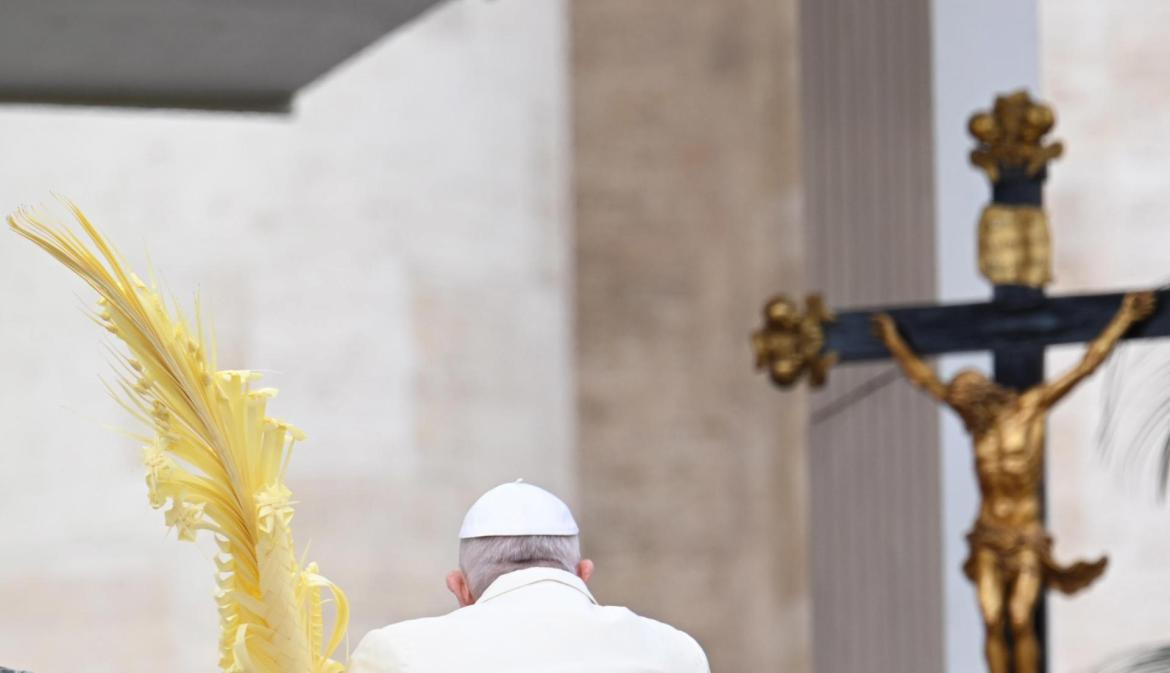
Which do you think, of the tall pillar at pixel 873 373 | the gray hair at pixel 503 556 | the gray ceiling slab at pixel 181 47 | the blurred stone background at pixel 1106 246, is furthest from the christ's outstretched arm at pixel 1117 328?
the gray hair at pixel 503 556

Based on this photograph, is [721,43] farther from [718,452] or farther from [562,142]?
[718,452]

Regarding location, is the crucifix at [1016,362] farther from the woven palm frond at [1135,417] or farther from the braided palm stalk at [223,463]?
the braided palm stalk at [223,463]

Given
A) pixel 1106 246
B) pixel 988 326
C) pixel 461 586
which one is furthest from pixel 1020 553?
pixel 461 586

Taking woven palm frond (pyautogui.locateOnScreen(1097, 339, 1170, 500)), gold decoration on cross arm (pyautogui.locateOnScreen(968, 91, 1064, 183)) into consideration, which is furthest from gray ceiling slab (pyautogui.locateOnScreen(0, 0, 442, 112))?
woven palm frond (pyautogui.locateOnScreen(1097, 339, 1170, 500))

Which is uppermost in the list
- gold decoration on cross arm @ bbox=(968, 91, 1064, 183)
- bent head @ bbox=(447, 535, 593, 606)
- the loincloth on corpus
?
gold decoration on cross arm @ bbox=(968, 91, 1064, 183)

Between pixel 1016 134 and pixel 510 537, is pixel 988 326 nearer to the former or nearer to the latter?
pixel 1016 134

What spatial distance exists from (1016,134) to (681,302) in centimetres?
458

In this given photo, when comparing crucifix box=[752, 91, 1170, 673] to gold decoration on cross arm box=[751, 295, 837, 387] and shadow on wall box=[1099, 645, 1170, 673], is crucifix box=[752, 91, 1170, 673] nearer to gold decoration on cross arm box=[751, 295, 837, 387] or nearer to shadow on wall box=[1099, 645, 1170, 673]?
gold decoration on cross arm box=[751, 295, 837, 387]

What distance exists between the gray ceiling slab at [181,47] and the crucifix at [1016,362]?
7.35 feet

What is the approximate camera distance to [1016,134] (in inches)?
266

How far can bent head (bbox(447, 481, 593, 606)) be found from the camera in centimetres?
284

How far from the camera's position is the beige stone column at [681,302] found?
10.9 meters

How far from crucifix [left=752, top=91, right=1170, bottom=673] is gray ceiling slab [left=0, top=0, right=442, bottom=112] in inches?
88.2

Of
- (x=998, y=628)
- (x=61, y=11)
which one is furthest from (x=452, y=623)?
(x=998, y=628)
